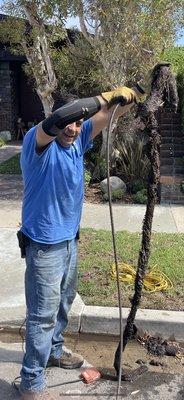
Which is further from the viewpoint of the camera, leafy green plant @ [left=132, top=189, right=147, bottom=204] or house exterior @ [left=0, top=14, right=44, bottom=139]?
house exterior @ [left=0, top=14, right=44, bottom=139]

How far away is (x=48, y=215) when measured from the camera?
2854mm

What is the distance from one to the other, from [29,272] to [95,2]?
593 centimetres

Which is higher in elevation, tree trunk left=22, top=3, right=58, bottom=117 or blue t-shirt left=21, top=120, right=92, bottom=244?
tree trunk left=22, top=3, right=58, bottom=117

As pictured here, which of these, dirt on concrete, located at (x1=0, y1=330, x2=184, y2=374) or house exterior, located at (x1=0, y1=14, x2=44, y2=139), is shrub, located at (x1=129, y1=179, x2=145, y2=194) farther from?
house exterior, located at (x1=0, y1=14, x2=44, y2=139)

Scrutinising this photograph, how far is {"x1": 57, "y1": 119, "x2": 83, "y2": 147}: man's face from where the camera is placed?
2.73 m

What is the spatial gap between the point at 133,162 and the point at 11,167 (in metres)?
3.15

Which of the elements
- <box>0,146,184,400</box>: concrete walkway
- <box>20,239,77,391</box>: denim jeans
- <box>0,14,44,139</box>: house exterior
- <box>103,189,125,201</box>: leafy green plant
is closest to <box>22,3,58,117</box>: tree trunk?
<box>103,189,125,201</box>: leafy green plant

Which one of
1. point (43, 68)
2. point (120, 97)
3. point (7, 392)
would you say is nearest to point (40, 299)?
point (7, 392)

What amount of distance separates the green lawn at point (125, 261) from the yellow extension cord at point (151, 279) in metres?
0.05

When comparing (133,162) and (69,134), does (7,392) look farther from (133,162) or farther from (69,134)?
(133,162)

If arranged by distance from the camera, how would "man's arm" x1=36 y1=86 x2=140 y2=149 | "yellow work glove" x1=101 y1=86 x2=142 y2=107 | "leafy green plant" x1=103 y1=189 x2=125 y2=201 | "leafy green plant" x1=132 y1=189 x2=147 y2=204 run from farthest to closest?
"leafy green plant" x1=103 y1=189 x2=125 y2=201
"leafy green plant" x1=132 y1=189 x2=147 y2=204
"yellow work glove" x1=101 y1=86 x2=142 y2=107
"man's arm" x1=36 y1=86 x2=140 y2=149

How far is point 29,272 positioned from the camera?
2885mm

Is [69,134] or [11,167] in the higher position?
[69,134]

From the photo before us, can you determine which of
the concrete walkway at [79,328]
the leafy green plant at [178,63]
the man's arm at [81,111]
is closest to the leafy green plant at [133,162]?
the leafy green plant at [178,63]
